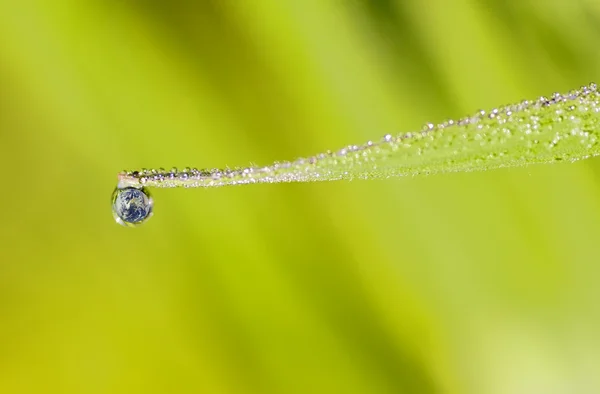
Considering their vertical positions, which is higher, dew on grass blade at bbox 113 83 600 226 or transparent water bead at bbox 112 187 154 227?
transparent water bead at bbox 112 187 154 227

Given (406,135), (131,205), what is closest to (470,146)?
(406,135)

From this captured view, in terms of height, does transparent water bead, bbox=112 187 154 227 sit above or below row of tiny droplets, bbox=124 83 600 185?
above

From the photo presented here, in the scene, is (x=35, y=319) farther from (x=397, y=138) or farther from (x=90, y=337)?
(x=397, y=138)

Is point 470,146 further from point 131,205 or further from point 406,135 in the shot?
point 131,205
